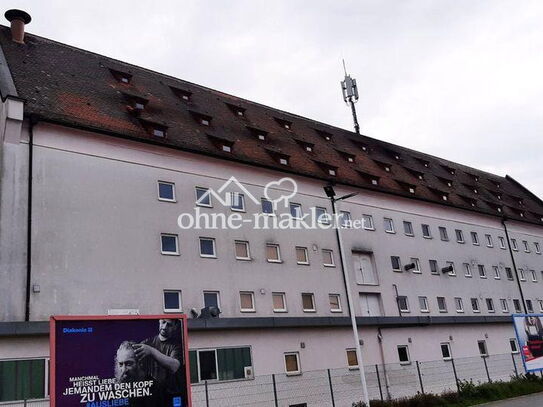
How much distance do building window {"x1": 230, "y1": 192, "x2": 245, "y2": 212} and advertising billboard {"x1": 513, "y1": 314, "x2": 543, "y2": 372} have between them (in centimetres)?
1433

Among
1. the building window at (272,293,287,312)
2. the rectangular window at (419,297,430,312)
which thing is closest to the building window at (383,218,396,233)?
the rectangular window at (419,297,430,312)

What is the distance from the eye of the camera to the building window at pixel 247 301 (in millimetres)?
26288

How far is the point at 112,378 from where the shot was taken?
41.1ft

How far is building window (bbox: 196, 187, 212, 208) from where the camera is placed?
2724 cm

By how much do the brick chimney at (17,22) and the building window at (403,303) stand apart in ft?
85.4

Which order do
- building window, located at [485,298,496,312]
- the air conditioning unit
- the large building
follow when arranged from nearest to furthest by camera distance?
the large building → the air conditioning unit → building window, located at [485,298,496,312]

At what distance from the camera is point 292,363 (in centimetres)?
2659

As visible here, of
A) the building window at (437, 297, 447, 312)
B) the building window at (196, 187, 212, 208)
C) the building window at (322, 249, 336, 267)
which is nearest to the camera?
the building window at (196, 187, 212, 208)

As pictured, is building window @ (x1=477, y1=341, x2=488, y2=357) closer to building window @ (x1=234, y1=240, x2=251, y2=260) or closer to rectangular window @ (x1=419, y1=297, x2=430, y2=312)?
rectangular window @ (x1=419, y1=297, x2=430, y2=312)

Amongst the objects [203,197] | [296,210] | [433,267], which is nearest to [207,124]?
[203,197]

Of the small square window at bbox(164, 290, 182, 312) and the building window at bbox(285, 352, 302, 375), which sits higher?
the small square window at bbox(164, 290, 182, 312)

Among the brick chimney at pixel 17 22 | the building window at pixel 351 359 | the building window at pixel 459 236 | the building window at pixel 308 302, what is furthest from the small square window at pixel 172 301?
the building window at pixel 459 236

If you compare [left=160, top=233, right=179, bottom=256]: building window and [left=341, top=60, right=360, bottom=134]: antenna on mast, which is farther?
[left=341, top=60, right=360, bottom=134]: antenna on mast

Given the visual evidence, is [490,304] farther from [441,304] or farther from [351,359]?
[351,359]
